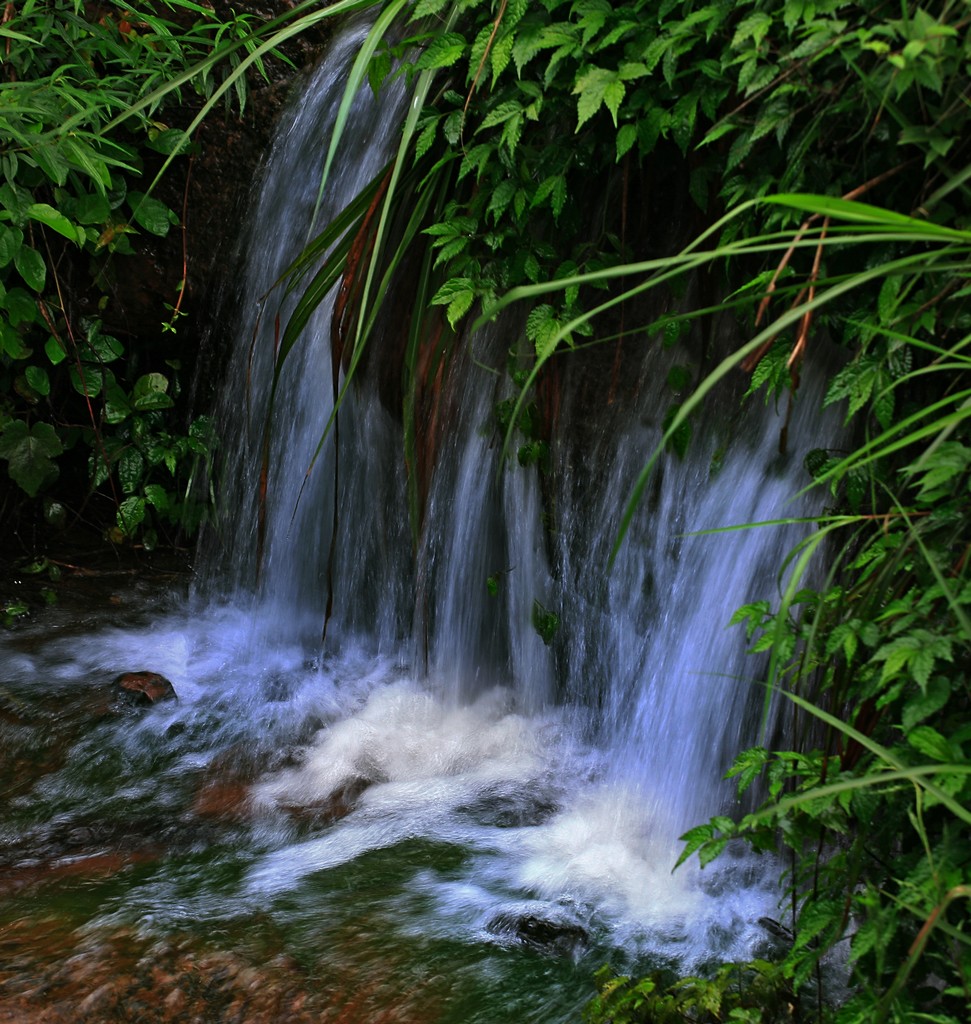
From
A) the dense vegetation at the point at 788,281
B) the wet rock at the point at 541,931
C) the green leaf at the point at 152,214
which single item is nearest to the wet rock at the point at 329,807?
the wet rock at the point at 541,931

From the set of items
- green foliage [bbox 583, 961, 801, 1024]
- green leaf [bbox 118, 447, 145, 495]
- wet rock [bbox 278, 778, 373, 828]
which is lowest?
wet rock [bbox 278, 778, 373, 828]

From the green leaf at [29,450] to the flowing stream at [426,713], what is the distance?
486 millimetres

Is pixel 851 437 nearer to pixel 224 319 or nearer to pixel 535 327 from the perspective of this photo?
pixel 535 327

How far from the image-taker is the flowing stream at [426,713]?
212 cm

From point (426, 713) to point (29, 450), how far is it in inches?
63.9

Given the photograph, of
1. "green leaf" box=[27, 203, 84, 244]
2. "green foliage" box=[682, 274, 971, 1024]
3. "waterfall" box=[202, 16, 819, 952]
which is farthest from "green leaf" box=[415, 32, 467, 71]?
"green leaf" box=[27, 203, 84, 244]

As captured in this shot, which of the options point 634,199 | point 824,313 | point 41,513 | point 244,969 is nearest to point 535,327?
point 634,199

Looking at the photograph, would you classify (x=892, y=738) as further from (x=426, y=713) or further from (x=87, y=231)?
(x=87, y=231)

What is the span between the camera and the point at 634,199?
8.05ft

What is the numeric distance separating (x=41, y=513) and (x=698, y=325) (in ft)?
8.54

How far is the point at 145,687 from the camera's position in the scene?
3.12 metres

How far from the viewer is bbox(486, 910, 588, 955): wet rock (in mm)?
2074

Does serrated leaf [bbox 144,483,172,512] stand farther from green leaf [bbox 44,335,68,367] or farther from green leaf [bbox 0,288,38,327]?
green leaf [bbox 0,288,38,327]

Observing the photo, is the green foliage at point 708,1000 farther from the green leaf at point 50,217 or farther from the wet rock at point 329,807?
the green leaf at point 50,217
